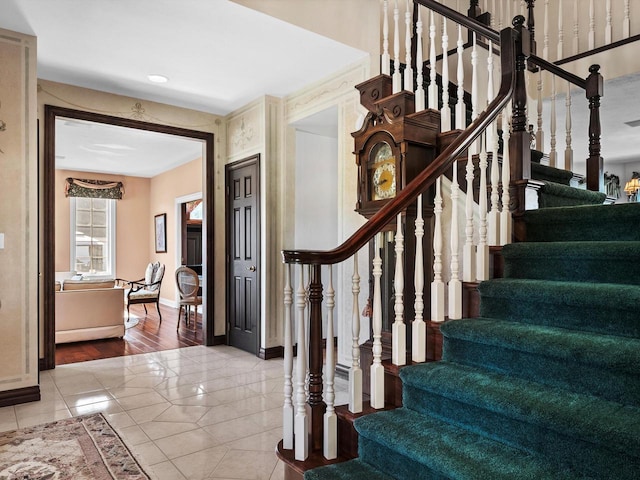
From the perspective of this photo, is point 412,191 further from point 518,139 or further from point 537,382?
point 537,382

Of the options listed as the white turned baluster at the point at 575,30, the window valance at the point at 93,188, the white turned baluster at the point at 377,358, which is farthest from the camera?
the window valance at the point at 93,188

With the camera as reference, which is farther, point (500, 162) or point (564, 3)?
point (564, 3)

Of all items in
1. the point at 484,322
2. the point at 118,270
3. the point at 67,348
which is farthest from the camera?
the point at 118,270

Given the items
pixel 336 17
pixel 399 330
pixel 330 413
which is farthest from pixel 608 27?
pixel 330 413

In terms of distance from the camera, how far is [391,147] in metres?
2.68

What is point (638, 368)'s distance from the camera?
153cm

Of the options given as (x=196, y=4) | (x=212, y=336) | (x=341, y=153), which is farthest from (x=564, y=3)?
(x=212, y=336)

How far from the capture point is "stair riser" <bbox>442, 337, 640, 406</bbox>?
158 centimetres

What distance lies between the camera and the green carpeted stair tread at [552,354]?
1580 millimetres

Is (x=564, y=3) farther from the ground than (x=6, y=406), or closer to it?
farther from the ground

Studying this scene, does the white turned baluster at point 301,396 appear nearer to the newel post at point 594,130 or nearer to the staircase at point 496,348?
the staircase at point 496,348

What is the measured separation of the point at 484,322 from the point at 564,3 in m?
3.95

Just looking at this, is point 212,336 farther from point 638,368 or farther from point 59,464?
point 638,368

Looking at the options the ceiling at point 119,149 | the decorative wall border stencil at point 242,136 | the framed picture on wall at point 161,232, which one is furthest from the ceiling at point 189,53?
the framed picture on wall at point 161,232
